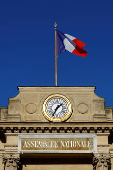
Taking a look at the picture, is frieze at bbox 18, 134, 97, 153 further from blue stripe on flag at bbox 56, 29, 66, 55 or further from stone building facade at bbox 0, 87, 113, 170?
blue stripe on flag at bbox 56, 29, 66, 55

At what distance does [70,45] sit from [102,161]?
37.1 ft

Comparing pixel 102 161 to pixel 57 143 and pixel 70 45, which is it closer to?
pixel 57 143

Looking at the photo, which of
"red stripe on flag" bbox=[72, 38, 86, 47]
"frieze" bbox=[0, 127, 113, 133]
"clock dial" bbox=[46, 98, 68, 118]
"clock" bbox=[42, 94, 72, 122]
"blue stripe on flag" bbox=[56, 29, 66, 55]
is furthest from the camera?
"blue stripe on flag" bbox=[56, 29, 66, 55]

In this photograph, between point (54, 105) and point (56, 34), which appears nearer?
point (54, 105)

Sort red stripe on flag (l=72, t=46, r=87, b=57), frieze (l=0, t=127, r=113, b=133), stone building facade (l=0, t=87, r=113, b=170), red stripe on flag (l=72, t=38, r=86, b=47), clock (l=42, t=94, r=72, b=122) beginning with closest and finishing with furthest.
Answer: stone building facade (l=0, t=87, r=113, b=170), frieze (l=0, t=127, r=113, b=133), clock (l=42, t=94, r=72, b=122), red stripe on flag (l=72, t=46, r=87, b=57), red stripe on flag (l=72, t=38, r=86, b=47)

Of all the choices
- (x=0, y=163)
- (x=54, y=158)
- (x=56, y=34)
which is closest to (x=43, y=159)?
(x=54, y=158)

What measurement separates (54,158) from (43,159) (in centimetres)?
92

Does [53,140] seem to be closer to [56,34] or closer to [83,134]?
[83,134]

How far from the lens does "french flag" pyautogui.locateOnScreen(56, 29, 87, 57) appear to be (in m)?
43.4

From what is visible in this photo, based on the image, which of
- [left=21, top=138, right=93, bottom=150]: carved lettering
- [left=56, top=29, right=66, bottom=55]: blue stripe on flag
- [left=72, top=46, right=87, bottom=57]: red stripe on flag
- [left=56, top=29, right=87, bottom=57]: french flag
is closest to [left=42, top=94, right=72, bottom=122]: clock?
[left=21, top=138, right=93, bottom=150]: carved lettering

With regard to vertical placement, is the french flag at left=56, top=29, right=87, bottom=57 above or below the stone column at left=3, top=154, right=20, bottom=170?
above

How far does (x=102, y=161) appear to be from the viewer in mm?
38156

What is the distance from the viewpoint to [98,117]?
130ft

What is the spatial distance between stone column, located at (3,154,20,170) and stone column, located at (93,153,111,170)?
6.21 m
